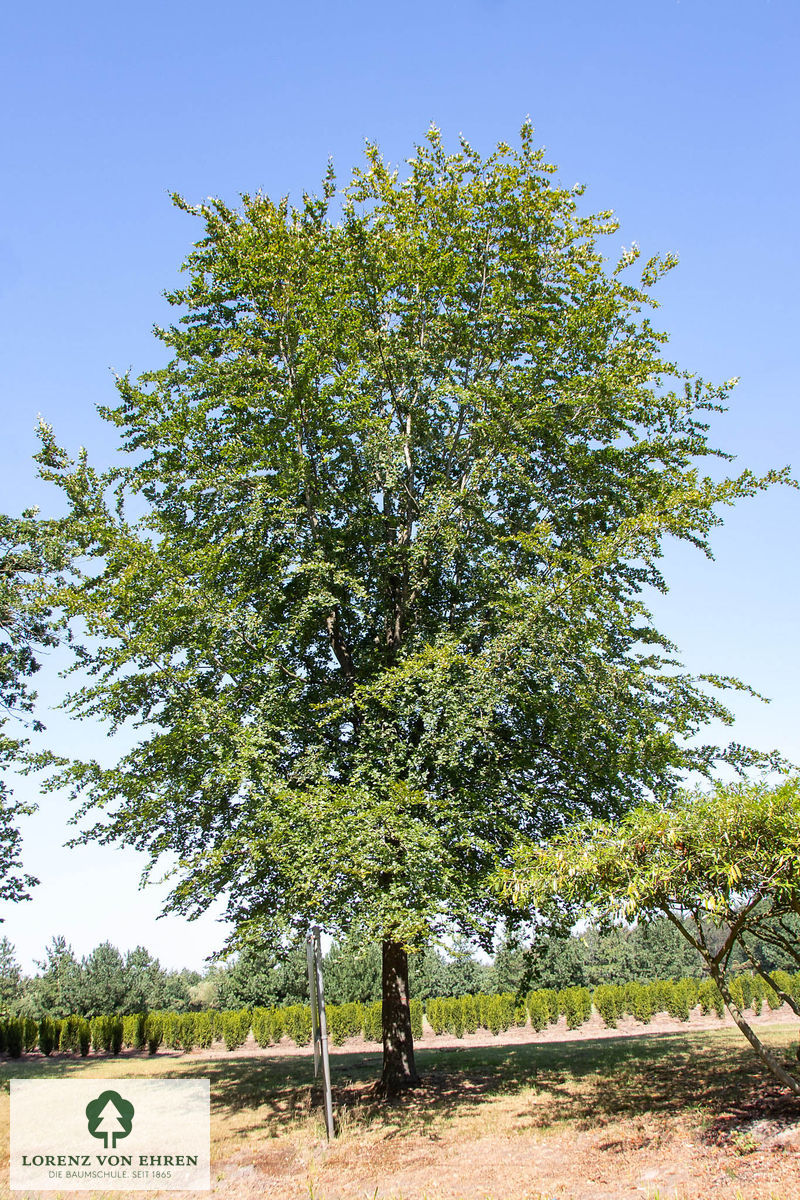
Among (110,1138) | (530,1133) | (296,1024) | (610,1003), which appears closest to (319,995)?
(110,1138)

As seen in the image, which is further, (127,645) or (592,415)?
(592,415)

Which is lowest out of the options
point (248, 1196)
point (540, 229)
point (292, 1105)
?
point (292, 1105)

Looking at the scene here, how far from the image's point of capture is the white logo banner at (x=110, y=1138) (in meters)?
7.99

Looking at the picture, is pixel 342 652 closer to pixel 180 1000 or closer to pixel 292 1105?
pixel 292 1105

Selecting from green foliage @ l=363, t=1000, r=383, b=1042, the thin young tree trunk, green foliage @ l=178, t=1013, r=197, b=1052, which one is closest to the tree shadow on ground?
the thin young tree trunk

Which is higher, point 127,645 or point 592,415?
point 592,415

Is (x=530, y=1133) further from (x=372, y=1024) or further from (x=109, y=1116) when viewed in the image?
(x=372, y=1024)

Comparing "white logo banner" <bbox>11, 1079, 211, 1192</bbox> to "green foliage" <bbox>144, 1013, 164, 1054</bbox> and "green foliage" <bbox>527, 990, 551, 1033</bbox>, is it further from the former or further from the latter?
"green foliage" <bbox>527, 990, 551, 1033</bbox>

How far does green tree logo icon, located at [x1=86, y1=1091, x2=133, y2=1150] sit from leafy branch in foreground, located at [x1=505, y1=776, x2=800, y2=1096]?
607cm

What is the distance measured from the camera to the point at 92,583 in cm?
1132

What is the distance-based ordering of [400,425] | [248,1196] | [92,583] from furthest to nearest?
[400,425], [92,583], [248,1196]

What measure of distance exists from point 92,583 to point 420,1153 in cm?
872

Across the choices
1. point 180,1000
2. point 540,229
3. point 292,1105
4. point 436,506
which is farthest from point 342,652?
point 180,1000

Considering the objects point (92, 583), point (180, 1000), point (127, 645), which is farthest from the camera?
point (180, 1000)
